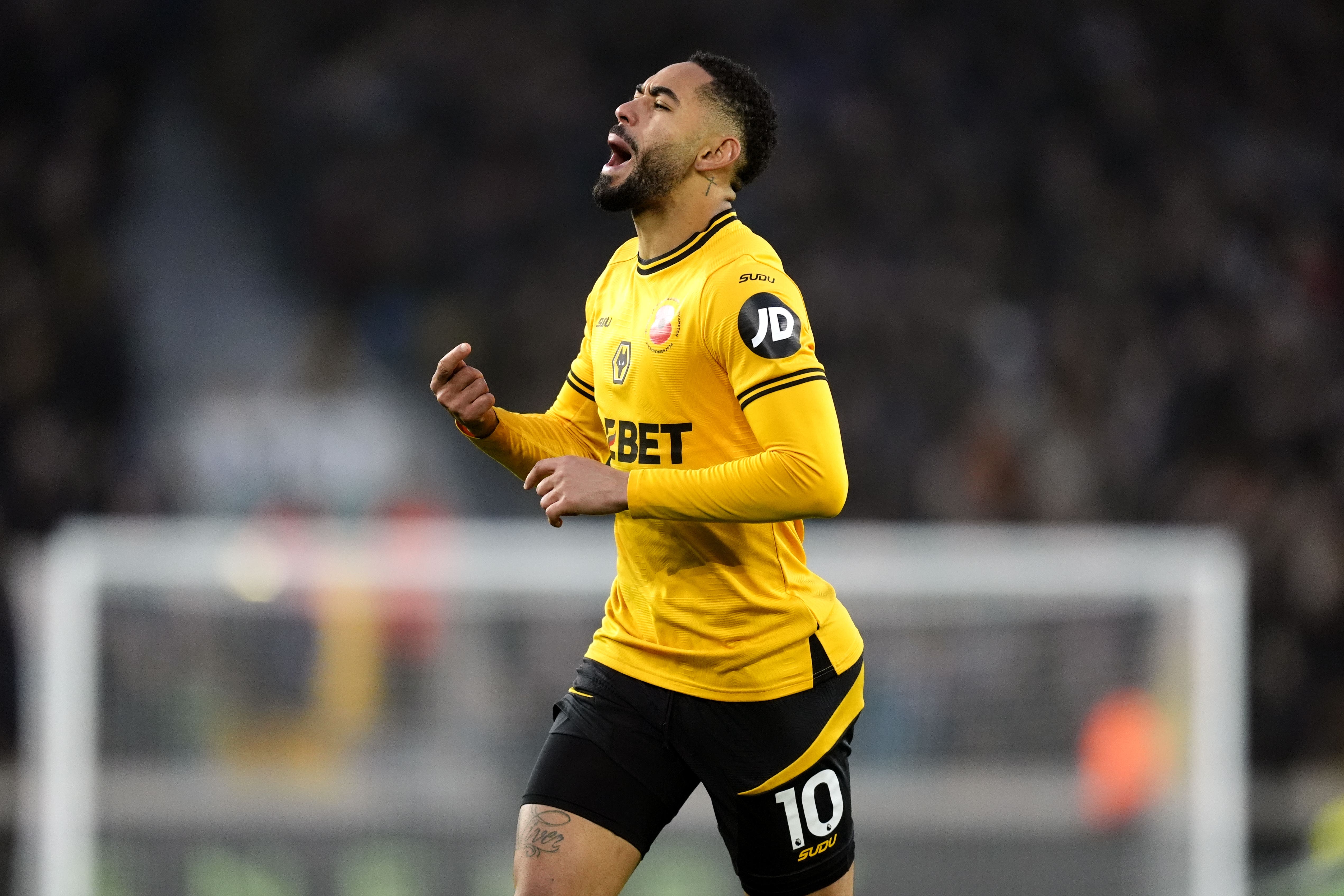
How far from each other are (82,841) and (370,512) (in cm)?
338

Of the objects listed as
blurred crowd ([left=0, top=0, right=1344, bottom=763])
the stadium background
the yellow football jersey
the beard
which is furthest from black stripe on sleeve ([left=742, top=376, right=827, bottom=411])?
blurred crowd ([left=0, top=0, right=1344, bottom=763])

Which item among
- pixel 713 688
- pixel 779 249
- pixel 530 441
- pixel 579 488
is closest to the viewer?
pixel 579 488

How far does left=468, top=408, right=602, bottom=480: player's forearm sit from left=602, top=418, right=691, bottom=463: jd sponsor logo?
0.60 feet

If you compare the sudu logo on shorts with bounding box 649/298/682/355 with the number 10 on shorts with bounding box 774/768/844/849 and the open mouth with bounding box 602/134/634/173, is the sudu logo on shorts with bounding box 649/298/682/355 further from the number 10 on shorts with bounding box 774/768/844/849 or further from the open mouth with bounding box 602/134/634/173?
the number 10 on shorts with bounding box 774/768/844/849

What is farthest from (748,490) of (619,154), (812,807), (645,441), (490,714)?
(490,714)

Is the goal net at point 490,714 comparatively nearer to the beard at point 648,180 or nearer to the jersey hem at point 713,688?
the jersey hem at point 713,688

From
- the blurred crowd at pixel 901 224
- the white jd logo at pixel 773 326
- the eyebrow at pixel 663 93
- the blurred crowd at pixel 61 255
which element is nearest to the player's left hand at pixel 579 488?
the white jd logo at pixel 773 326

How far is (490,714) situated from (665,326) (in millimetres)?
3826

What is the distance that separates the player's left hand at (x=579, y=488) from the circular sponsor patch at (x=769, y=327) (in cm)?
31

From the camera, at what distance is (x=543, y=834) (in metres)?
3.00

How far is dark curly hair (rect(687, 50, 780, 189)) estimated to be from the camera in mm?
3240

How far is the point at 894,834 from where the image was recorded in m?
6.60

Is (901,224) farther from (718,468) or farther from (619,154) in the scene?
(718,468)

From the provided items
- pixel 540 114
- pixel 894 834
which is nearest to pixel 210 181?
pixel 540 114
